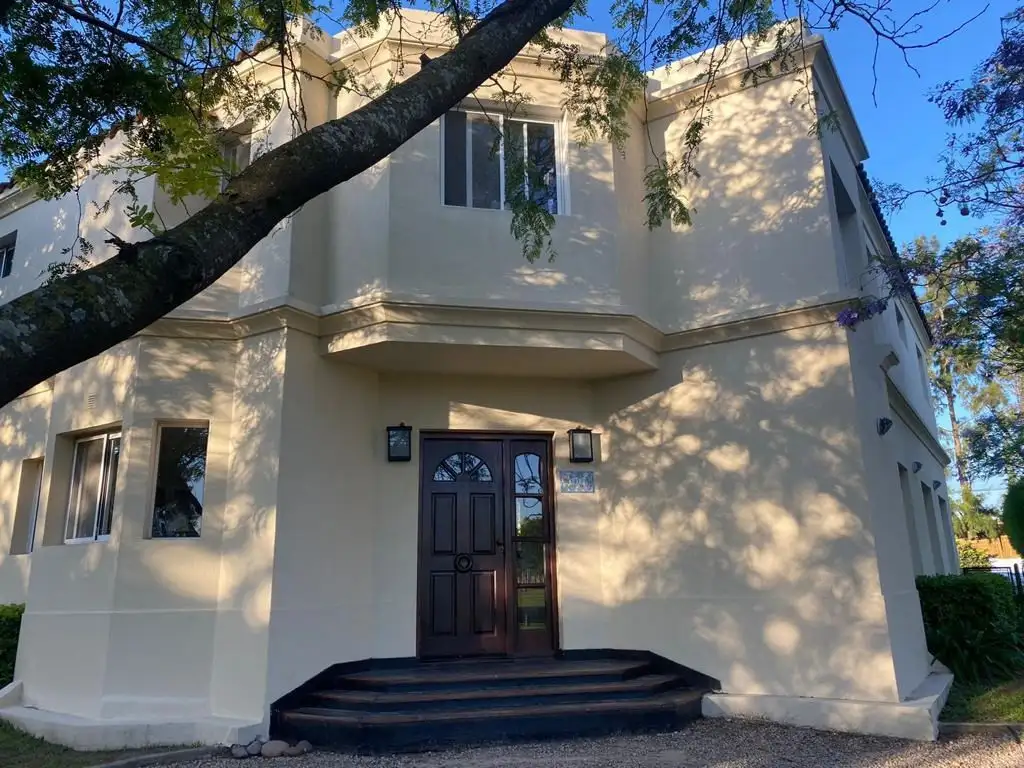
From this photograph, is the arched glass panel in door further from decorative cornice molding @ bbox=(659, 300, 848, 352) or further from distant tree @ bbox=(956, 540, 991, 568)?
distant tree @ bbox=(956, 540, 991, 568)

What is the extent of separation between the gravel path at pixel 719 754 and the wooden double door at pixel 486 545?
5.71 feet

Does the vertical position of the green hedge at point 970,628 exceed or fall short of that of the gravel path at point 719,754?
it exceeds it

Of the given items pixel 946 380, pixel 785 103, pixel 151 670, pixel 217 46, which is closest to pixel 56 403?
pixel 151 670

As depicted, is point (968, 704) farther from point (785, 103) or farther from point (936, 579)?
point (785, 103)

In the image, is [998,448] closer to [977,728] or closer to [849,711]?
[977,728]

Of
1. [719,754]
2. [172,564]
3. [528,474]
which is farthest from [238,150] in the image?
[719,754]

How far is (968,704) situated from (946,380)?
18.4 meters

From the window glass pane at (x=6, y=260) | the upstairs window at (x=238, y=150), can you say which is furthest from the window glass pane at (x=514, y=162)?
the window glass pane at (x=6, y=260)

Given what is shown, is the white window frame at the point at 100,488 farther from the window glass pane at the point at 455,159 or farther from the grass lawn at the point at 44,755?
the window glass pane at the point at 455,159

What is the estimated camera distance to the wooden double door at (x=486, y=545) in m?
8.08

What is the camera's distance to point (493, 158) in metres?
8.45

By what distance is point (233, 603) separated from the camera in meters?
7.11

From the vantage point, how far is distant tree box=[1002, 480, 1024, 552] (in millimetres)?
13641

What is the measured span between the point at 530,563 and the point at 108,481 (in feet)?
14.8
